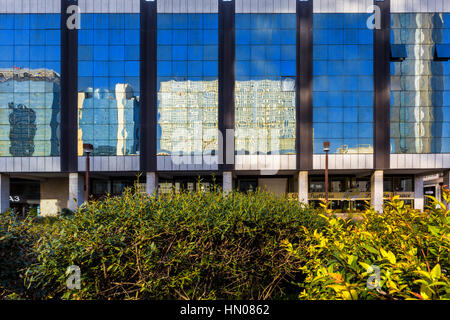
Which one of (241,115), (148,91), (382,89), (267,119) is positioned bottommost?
(267,119)

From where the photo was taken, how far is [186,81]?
2512cm

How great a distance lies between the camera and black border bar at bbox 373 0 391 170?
24.8m

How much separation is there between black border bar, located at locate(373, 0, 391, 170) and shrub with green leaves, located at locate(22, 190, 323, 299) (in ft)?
81.0

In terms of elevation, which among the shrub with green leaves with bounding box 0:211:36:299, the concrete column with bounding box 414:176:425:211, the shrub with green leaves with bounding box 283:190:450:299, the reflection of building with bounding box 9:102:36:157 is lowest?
the concrete column with bounding box 414:176:425:211

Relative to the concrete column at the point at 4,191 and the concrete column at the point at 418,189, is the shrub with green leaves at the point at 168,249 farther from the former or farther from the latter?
the concrete column at the point at 418,189

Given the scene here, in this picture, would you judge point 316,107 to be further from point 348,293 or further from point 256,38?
point 348,293

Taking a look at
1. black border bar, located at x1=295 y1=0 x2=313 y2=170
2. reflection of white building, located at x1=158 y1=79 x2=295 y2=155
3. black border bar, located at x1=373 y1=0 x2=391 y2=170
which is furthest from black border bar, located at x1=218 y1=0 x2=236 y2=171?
black border bar, located at x1=373 y1=0 x2=391 y2=170

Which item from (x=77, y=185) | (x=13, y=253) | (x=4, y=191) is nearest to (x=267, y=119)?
(x=77, y=185)

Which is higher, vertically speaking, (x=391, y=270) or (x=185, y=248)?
(x=391, y=270)

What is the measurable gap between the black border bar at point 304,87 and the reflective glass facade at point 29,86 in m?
25.7

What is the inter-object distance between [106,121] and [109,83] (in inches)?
162

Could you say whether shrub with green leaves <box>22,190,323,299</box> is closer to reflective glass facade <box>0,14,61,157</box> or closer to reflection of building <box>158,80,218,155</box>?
reflection of building <box>158,80,218,155</box>

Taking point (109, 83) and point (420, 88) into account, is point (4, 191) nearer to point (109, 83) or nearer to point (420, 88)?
point (109, 83)

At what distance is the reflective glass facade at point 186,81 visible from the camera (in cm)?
2500
